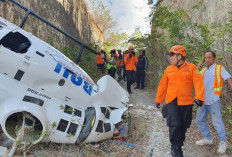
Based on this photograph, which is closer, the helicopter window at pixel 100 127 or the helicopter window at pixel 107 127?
the helicopter window at pixel 100 127

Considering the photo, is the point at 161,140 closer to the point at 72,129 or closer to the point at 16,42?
the point at 72,129

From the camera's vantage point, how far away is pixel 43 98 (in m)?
3.62

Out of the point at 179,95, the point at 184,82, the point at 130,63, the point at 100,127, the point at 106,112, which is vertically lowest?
the point at 100,127

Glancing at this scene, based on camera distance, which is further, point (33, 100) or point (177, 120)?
point (33, 100)

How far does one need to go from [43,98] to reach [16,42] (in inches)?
50.9

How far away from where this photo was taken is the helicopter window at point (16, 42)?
3.72m

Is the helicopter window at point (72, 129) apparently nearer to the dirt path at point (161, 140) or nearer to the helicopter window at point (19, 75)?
the helicopter window at point (19, 75)

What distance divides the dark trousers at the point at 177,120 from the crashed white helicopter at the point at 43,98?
1.39 meters

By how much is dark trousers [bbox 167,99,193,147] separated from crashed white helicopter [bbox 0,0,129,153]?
4.55 ft

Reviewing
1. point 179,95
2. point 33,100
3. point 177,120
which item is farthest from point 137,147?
point 33,100

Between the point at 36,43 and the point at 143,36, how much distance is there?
6.33m

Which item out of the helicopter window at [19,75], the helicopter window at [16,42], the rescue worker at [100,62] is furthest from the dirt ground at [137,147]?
the rescue worker at [100,62]

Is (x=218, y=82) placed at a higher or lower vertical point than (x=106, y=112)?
higher

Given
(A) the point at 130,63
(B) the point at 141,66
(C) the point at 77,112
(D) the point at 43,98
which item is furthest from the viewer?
(B) the point at 141,66
